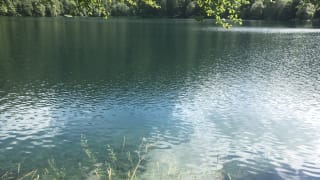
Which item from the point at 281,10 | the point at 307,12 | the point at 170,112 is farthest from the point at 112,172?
the point at 281,10

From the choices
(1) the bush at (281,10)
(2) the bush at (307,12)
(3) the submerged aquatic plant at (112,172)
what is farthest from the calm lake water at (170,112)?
(1) the bush at (281,10)

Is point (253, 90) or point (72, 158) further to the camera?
point (253, 90)

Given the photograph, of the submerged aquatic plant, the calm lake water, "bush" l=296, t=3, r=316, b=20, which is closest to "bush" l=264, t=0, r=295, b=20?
"bush" l=296, t=3, r=316, b=20

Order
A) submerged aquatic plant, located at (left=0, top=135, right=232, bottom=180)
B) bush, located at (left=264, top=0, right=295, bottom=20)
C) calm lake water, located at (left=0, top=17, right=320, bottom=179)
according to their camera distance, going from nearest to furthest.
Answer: submerged aquatic plant, located at (left=0, top=135, right=232, bottom=180), calm lake water, located at (left=0, top=17, right=320, bottom=179), bush, located at (left=264, top=0, right=295, bottom=20)

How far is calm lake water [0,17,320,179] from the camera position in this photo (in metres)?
22.3

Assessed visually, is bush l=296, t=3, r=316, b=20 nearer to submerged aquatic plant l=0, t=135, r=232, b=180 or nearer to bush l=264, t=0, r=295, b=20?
bush l=264, t=0, r=295, b=20

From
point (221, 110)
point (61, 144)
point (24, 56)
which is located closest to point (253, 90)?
point (221, 110)

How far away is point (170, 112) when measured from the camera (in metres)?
33.3

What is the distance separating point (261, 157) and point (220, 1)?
1458 centimetres

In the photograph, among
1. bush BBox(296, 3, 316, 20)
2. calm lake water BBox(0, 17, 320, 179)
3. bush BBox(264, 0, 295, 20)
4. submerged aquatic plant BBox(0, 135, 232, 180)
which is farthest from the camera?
bush BBox(264, 0, 295, 20)

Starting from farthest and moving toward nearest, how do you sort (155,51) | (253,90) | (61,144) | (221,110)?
1. (155,51)
2. (253,90)
3. (221,110)
4. (61,144)

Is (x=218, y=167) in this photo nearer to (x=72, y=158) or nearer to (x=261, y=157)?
(x=261, y=157)

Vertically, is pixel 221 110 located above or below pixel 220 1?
below

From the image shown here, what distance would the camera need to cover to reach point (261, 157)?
2322cm
